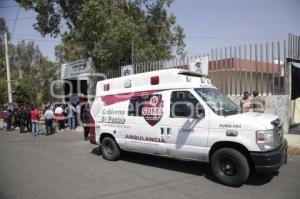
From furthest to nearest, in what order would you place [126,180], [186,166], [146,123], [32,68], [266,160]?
[32,68], [186,166], [146,123], [126,180], [266,160]

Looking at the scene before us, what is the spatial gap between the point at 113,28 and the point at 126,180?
1114 centimetres

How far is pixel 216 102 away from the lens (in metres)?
6.66

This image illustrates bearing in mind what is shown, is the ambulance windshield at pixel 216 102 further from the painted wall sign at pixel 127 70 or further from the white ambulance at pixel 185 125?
the painted wall sign at pixel 127 70

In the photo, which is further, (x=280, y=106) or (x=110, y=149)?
(x=280, y=106)

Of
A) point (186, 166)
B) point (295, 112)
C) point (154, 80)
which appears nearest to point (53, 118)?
point (154, 80)

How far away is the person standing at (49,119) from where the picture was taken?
15820mm

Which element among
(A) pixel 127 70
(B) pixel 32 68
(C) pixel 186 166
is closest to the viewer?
(C) pixel 186 166

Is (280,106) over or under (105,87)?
under

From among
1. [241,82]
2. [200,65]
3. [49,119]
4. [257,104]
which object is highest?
[200,65]

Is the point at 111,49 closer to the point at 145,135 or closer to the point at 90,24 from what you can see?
the point at 90,24

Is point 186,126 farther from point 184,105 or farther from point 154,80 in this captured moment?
point 154,80

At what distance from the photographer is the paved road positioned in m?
5.54

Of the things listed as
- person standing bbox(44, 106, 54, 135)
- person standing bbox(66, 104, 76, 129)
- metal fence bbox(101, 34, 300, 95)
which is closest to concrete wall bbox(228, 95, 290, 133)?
metal fence bbox(101, 34, 300, 95)

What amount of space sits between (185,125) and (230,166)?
131 cm
